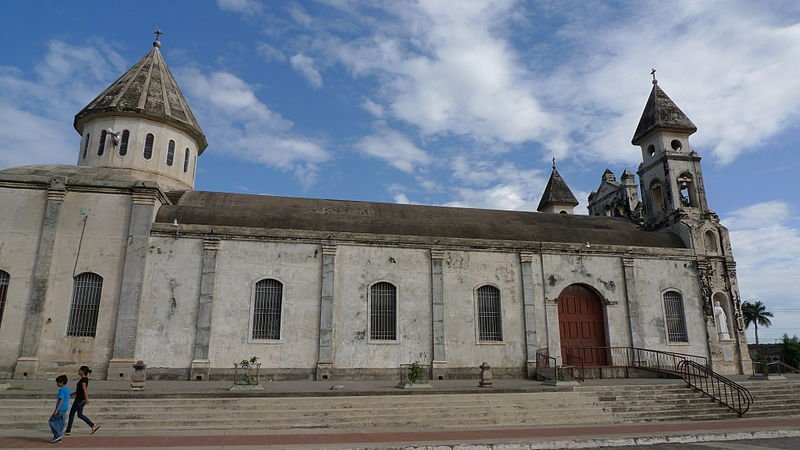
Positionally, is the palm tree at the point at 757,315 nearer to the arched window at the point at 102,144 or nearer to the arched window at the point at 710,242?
the arched window at the point at 710,242

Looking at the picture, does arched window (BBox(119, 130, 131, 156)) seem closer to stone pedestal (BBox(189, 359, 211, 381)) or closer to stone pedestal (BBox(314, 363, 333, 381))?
stone pedestal (BBox(189, 359, 211, 381))

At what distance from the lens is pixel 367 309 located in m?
19.0

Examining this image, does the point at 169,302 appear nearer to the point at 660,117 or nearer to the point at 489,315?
the point at 489,315

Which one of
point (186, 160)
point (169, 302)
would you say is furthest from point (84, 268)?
point (186, 160)

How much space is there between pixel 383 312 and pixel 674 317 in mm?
13110

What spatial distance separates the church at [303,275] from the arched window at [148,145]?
7 cm

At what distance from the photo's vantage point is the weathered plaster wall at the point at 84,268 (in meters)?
16.2

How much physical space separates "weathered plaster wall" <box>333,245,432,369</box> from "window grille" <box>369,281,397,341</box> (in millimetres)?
190

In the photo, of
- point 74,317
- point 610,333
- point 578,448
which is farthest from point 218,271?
point 610,333

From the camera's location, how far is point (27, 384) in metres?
14.4

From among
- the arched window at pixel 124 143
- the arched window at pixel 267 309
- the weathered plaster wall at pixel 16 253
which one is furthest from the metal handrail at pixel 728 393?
the arched window at pixel 124 143

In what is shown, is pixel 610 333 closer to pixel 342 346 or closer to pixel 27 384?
pixel 342 346

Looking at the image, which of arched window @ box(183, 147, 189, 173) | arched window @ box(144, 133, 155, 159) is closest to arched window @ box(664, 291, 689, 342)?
arched window @ box(183, 147, 189, 173)

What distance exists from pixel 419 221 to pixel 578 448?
12.4 m
